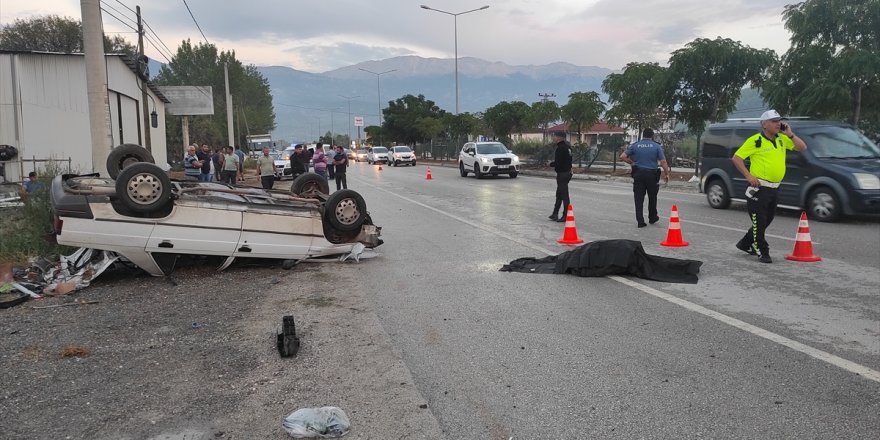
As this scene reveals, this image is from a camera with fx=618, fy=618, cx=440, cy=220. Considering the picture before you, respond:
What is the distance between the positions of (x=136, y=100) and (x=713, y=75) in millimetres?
25847

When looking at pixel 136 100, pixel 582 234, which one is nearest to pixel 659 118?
pixel 582 234

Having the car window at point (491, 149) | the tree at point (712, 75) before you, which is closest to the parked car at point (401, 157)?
the car window at point (491, 149)

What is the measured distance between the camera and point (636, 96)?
86.0 ft

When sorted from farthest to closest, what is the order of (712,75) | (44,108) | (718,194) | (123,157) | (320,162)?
1. (44,108)
2. (712,75)
3. (320,162)
4. (718,194)
5. (123,157)

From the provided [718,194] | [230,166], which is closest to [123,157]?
[230,166]

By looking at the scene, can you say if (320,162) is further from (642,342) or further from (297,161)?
(642,342)

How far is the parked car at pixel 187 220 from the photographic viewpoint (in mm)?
6262

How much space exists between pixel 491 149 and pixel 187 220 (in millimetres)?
20826

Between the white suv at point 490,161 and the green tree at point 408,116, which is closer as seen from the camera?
the white suv at point 490,161

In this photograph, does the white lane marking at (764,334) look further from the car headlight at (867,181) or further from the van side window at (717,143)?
the van side window at (717,143)

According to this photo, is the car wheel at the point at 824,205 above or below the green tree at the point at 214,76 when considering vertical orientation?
below

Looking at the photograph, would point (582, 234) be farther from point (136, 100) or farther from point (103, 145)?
point (136, 100)

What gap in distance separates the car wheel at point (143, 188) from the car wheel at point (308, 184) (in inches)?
125

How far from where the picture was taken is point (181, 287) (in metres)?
6.66
